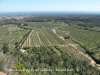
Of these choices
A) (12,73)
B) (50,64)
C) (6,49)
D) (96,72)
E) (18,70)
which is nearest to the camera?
(12,73)

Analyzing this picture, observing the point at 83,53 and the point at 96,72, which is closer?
the point at 96,72

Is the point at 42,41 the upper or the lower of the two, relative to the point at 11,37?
upper

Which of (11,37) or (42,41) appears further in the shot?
(11,37)

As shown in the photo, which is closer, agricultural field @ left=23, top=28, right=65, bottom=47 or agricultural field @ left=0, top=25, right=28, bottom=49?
agricultural field @ left=23, top=28, right=65, bottom=47

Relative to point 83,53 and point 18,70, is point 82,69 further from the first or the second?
point 83,53

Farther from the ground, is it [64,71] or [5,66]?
[5,66]

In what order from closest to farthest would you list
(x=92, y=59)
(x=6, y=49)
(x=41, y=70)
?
(x=41, y=70), (x=92, y=59), (x=6, y=49)

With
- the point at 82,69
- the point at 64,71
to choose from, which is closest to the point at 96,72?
the point at 82,69

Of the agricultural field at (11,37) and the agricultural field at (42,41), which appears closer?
the agricultural field at (42,41)

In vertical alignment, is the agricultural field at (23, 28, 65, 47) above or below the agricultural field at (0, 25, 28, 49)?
above

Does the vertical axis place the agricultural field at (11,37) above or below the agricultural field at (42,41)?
below

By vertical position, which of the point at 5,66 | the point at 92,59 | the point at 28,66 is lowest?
the point at 92,59
